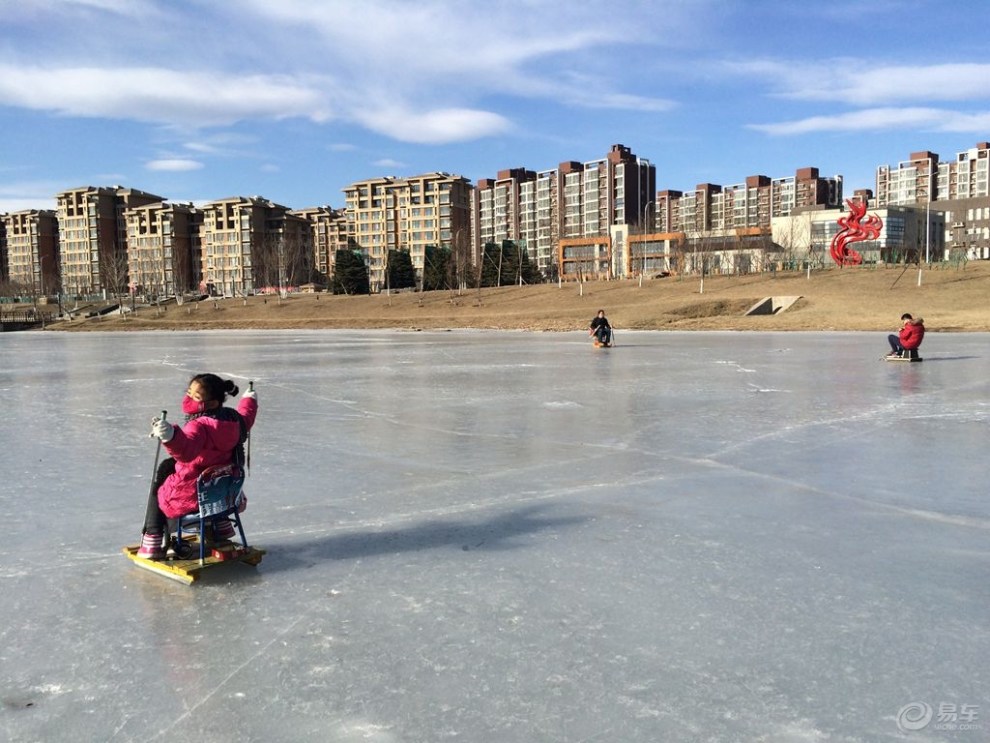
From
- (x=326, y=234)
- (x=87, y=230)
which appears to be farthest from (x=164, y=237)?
(x=326, y=234)

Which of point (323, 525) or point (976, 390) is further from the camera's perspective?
point (976, 390)

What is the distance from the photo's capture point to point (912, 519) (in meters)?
5.14

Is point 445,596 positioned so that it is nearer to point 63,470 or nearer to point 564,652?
point 564,652

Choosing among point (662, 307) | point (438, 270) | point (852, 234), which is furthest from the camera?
point (438, 270)

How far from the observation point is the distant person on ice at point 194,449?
13.0ft

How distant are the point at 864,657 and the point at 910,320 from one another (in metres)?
15.5

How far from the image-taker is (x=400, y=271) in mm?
85312

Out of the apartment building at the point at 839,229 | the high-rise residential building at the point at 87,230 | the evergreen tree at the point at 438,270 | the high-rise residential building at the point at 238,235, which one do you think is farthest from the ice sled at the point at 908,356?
the high-rise residential building at the point at 87,230

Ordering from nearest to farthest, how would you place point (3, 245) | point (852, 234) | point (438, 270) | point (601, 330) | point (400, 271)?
point (601, 330) → point (852, 234) → point (438, 270) → point (400, 271) → point (3, 245)

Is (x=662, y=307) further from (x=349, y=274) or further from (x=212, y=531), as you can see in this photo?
(x=349, y=274)

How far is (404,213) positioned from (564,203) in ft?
96.9

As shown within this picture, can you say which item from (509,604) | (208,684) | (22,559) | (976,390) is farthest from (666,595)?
(976,390)

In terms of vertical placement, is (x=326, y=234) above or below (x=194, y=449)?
above

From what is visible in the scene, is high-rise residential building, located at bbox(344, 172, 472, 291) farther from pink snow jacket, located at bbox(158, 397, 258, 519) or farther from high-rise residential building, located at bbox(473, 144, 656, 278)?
pink snow jacket, located at bbox(158, 397, 258, 519)
